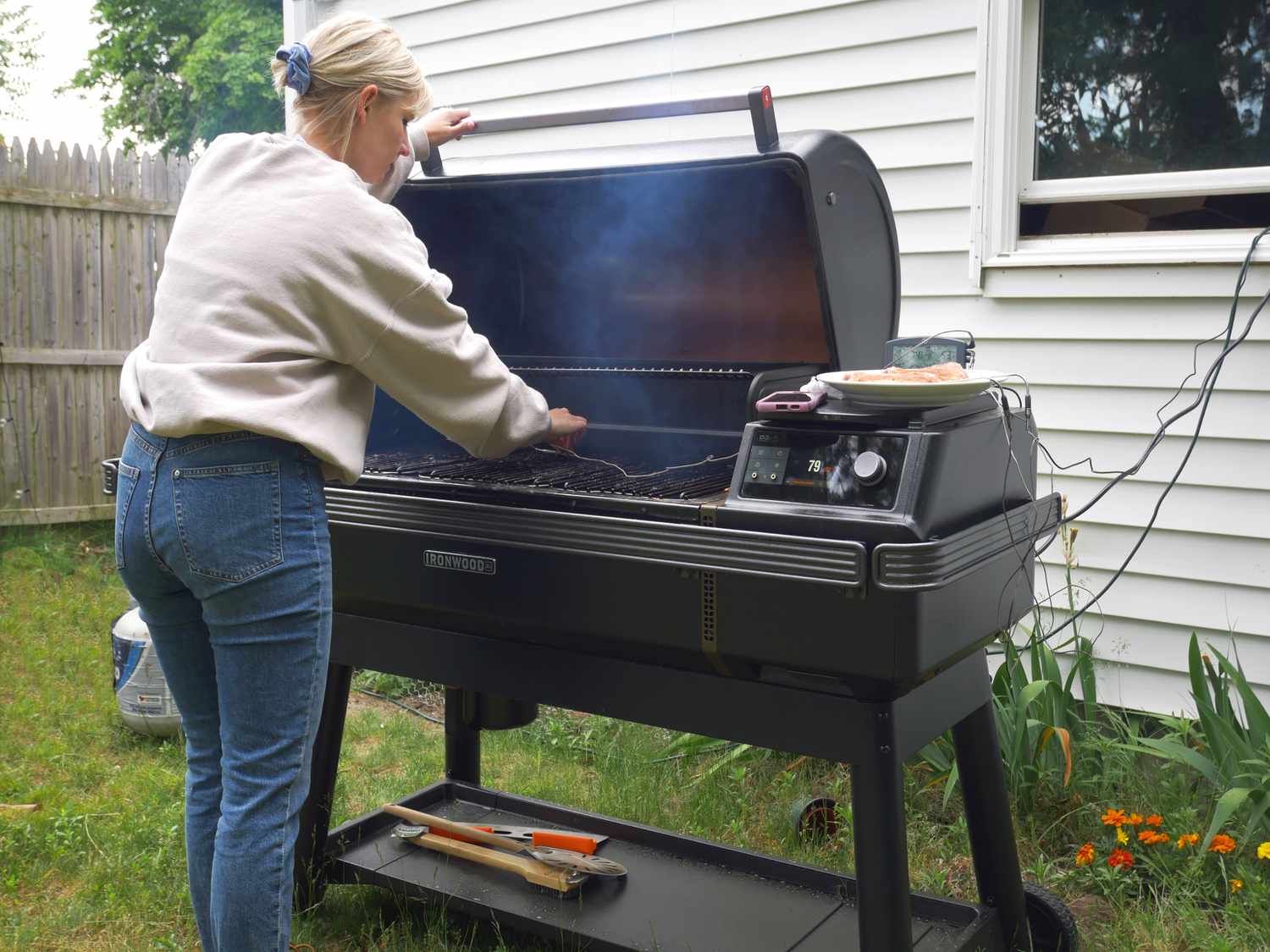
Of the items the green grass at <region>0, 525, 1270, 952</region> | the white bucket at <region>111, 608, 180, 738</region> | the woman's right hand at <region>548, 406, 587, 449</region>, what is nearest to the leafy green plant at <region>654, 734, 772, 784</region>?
the green grass at <region>0, 525, 1270, 952</region>

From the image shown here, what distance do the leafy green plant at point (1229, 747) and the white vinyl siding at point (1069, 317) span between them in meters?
0.34

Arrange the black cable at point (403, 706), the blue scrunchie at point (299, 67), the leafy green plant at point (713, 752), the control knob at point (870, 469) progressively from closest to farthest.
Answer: the control knob at point (870, 469), the blue scrunchie at point (299, 67), the leafy green plant at point (713, 752), the black cable at point (403, 706)

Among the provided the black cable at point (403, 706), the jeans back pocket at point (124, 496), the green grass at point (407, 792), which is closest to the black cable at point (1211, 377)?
the green grass at point (407, 792)

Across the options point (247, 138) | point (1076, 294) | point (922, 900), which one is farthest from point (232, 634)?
point (1076, 294)

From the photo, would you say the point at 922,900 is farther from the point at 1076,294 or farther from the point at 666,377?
the point at 1076,294

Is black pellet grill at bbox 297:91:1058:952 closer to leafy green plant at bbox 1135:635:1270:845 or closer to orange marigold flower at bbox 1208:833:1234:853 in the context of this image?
orange marigold flower at bbox 1208:833:1234:853

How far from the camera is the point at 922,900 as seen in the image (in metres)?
2.31

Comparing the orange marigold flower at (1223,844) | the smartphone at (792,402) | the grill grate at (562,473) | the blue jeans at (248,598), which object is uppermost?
the smartphone at (792,402)

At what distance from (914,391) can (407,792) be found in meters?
2.35

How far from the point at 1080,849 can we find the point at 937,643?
1.45 m

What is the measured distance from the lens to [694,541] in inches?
67.9

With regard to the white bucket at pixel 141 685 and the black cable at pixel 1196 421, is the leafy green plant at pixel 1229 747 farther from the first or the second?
the white bucket at pixel 141 685

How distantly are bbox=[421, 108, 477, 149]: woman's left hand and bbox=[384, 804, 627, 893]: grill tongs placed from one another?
1.62 meters

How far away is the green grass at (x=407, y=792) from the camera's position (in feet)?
8.40
